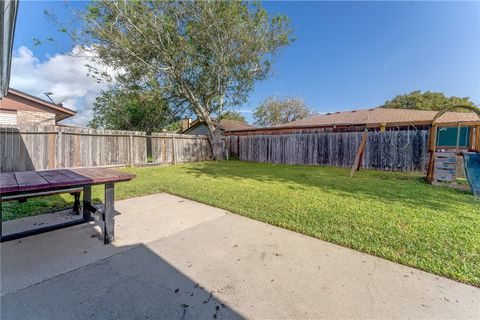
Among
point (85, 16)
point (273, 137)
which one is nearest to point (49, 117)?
point (85, 16)

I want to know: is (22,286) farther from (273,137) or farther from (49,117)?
(49,117)

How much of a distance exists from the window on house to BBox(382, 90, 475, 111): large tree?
3357 centimetres

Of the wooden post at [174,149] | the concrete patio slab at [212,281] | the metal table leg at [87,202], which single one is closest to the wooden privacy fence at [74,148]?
the wooden post at [174,149]

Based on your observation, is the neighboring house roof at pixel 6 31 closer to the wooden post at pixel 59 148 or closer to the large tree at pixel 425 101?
the wooden post at pixel 59 148

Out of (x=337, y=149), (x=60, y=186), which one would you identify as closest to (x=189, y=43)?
(x=337, y=149)

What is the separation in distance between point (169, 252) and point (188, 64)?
34.2 ft

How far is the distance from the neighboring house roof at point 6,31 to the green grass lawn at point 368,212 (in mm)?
2171

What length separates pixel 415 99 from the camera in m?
24.8

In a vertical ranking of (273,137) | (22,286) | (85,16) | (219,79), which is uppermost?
(85,16)

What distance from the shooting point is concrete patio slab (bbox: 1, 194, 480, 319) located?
1.49 m

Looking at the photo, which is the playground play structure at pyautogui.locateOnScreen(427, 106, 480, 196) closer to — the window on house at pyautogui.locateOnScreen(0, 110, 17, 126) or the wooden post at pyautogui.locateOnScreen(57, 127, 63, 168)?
the wooden post at pyautogui.locateOnScreen(57, 127, 63, 168)

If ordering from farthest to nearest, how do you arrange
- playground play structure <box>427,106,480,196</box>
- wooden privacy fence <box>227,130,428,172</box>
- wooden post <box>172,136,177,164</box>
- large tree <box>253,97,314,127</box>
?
large tree <box>253,97,314,127</box>, wooden post <box>172,136,177,164</box>, wooden privacy fence <box>227,130,428,172</box>, playground play structure <box>427,106,480,196</box>

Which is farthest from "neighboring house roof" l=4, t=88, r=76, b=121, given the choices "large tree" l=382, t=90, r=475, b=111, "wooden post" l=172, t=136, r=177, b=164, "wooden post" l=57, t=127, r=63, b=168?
"large tree" l=382, t=90, r=475, b=111

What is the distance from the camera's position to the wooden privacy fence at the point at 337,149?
7914 millimetres
